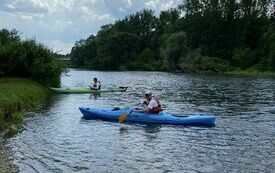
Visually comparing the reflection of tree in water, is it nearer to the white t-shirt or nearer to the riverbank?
the riverbank

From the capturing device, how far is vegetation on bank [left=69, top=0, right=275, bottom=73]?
113 meters

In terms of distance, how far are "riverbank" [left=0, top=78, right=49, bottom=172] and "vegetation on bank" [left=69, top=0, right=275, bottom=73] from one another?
76.1 m

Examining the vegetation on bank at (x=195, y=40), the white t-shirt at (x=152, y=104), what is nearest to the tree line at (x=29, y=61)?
the white t-shirt at (x=152, y=104)

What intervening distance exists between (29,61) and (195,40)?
3581 inches

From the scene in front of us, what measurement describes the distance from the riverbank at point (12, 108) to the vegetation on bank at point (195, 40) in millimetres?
76050

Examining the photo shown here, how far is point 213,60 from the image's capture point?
114688 millimetres

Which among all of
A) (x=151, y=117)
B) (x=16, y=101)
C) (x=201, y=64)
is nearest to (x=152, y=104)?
(x=151, y=117)

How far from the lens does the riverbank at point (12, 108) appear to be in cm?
1625

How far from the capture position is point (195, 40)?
129125mm

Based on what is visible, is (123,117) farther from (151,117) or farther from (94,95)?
(94,95)

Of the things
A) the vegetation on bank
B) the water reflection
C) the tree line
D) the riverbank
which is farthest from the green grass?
the vegetation on bank

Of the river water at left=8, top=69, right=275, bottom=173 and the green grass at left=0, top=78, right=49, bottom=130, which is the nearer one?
the river water at left=8, top=69, right=275, bottom=173

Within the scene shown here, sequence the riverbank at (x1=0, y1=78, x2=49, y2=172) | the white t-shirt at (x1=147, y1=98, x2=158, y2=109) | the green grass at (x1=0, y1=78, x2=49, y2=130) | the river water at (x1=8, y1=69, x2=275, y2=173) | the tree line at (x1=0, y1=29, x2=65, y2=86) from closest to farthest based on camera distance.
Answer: the river water at (x1=8, y1=69, x2=275, y2=173) < the riverbank at (x1=0, y1=78, x2=49, y2=172) < the green grass at (x1=0, y1=78, x2=49, y2=130) < the white t-shirt at (x1=147, y1=98, x2=158, y2=109) < the tree line at (x1=0, y1=29, x2=65, y2=86)

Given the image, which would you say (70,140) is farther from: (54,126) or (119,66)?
(119,66)
